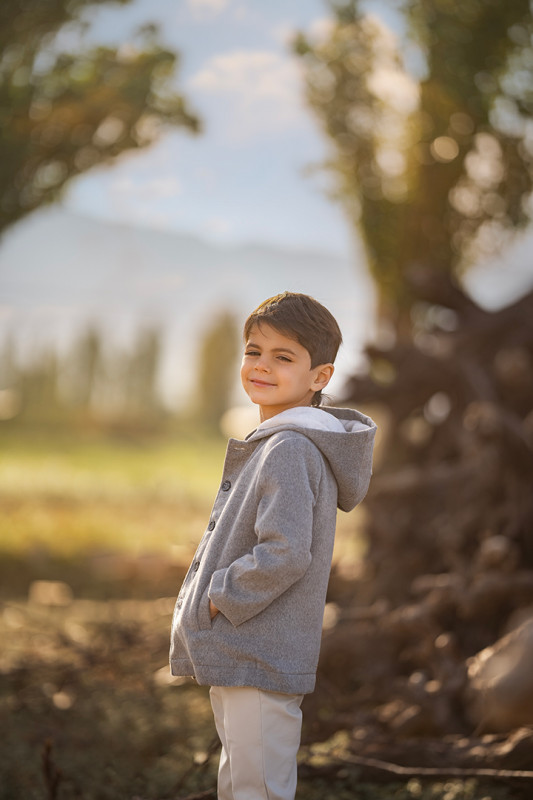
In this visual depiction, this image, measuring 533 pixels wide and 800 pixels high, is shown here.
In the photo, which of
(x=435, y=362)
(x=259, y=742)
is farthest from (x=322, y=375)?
(x=435, y=362)

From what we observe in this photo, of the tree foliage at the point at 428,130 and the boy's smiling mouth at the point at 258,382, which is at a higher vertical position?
the tree foliage at the point at 428,130

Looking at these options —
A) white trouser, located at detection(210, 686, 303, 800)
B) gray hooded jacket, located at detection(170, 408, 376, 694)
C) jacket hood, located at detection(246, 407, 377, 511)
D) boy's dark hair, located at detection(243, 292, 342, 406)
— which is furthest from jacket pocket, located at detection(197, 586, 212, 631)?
boy's dark hair, located at detection(243, 292, 342, 406)

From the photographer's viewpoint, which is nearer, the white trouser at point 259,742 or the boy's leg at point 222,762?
the white trouser at point 259,742

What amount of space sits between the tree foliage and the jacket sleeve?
4028 mm

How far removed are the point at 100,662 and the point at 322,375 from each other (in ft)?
8.17

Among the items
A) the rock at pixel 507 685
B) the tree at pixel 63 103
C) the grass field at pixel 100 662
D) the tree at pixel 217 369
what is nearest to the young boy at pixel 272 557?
the grass field at pixel 100 662

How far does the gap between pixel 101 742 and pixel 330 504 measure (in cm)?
181

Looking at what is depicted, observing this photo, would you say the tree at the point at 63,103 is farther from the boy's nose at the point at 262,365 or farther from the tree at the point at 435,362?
the boy's nose at the point at 262,365

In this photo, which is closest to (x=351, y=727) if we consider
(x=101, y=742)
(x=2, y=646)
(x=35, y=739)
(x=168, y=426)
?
(x=101, y=742)

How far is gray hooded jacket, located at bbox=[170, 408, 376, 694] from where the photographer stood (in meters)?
1.71

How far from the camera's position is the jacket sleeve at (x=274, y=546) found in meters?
1.69

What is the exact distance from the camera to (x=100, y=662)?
3.84m

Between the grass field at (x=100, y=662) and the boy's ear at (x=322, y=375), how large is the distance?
1.17m

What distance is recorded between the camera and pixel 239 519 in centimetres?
182
